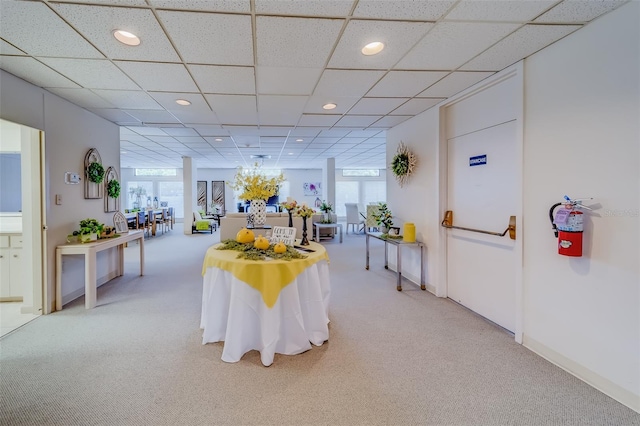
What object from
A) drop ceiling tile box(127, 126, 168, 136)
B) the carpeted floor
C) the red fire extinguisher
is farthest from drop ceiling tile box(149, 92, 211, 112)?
the red fire extinguisher

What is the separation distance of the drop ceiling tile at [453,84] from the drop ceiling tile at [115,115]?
166 inches

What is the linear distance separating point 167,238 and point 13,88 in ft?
22.1

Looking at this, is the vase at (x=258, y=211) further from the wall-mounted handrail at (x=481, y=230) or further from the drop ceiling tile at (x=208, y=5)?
the wall-mounted handrail at (x=481, y=230)

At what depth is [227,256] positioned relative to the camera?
254 centimetres

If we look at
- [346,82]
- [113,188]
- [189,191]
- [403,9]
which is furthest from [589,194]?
[189,191]

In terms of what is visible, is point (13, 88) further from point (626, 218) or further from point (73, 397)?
point (626, 218)

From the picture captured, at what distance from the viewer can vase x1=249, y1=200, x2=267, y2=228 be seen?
3.28 m

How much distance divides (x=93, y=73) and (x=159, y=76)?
625 mm

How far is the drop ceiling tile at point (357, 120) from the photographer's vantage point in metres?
4.47

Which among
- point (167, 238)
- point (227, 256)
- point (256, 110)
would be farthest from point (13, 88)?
point (167, 238)

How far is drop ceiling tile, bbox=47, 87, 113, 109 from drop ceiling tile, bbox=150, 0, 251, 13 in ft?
7.38

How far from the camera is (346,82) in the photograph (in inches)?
122

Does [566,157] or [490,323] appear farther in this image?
[490,323]

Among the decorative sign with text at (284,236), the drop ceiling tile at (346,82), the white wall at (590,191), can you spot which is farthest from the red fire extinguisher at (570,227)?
the decorative sign with text at (284,236)
